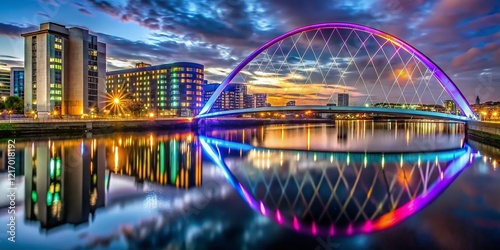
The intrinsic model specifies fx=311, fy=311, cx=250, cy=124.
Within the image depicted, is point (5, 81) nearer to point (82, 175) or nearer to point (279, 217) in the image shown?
point (82, 175)

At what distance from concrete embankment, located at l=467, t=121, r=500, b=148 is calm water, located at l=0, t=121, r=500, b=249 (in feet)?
32.6

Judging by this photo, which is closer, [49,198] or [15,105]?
[49,198]

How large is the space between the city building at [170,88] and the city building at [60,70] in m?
26.1

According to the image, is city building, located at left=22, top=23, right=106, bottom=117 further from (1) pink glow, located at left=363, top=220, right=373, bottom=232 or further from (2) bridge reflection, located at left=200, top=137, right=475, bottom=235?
(1) pink glow, located at left=363, top=220, right=373, bottom=232

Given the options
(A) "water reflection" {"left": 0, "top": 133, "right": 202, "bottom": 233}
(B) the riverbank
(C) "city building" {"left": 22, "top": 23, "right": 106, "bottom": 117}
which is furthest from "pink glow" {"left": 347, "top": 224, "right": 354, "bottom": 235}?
(C) "city building" {"left": 22, "top": 23, "right": 106, "bottom": 117}

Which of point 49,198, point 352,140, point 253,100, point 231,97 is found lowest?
point 49,198

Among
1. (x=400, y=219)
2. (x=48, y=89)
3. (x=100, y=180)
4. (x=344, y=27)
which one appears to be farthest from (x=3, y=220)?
(x=48, y=89)

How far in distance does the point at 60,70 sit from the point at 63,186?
52.0m

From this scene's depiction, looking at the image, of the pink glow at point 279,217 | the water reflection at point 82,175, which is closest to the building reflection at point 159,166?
the water reflection at point 82,175

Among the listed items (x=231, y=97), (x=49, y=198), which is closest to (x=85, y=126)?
(x=49, y=198)

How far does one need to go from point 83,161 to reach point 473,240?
16.3m

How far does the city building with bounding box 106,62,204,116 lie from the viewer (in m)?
85.3

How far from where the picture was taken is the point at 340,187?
37.7 ft

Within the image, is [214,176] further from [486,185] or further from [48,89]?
[48,89]
